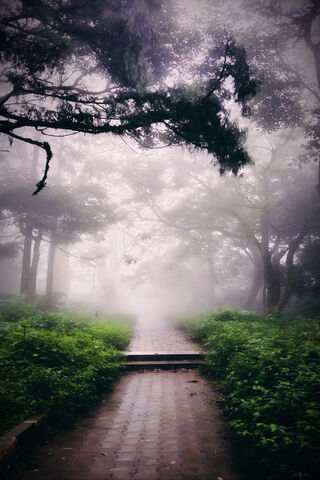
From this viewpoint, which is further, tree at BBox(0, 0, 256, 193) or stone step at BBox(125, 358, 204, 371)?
stone step at BBox(125, 358, 204, 371)

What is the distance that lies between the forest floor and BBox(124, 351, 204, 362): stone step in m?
2.18

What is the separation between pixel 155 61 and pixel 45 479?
9475 mm

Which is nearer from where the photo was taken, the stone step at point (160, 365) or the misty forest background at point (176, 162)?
the misty forest background at point (176, 162)

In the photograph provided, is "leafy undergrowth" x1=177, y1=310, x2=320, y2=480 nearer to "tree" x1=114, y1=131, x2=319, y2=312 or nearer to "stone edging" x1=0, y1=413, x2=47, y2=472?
"stone edging" x1=0, y1=413, x2=47, y2=472

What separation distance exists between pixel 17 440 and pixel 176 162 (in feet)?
60.6

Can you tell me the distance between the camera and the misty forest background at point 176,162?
4.22 meters

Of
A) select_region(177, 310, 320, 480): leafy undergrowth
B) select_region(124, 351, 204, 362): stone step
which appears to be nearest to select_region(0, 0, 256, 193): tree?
select_region(177, 310, 320, 480): leafy undergrowth

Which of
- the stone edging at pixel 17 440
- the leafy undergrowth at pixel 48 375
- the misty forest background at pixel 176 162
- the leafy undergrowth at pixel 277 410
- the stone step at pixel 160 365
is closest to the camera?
the leafy undergrowth at pixel 277 410

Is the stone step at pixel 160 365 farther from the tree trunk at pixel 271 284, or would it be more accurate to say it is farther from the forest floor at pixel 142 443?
the tree trunk at pixel 271 284

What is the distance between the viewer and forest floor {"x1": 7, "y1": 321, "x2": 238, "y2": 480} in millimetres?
3187

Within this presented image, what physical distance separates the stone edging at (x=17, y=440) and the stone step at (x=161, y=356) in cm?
449

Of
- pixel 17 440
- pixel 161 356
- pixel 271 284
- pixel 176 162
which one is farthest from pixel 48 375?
pixel 176 162

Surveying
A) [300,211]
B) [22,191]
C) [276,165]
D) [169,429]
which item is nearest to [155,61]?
[169,429]

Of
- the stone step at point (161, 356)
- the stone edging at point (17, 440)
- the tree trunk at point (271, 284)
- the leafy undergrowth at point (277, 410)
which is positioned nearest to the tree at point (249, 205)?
the tree trunk at point (271, 284)
